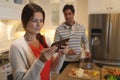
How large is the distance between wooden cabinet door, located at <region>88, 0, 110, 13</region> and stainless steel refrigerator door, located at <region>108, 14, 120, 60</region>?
9.9 inches

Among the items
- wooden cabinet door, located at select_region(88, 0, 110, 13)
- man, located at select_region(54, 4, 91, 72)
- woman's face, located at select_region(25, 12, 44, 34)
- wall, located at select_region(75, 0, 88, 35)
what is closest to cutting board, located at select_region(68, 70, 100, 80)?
man, located at select_region(54, 4, 91, 72)

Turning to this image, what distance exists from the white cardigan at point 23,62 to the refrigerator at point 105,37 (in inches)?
84.3

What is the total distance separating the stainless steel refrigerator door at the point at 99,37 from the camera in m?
2.84

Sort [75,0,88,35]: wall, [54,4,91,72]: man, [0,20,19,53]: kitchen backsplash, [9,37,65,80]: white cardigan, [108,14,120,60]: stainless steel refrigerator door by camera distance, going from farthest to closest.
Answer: [75,0,88,35]: wall < [108,14,120,60]: stainless steel refrigerator door < [0,20,19,53]: kitchen backsplash < [54,4,91,72]: man < [9,37,65,80]: white cardigan

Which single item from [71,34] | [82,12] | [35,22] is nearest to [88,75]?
[71,34]

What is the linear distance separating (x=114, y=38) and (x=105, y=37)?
0.16 meters

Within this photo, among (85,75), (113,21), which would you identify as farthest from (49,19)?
(85,75)

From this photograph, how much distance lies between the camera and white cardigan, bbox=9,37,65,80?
87 centimetres

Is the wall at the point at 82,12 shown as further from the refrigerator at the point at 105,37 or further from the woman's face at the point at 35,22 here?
the woman's face at the point at 35,22

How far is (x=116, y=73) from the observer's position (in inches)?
57.7

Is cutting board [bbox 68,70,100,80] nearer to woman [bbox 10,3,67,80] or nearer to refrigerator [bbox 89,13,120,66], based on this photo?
woman [bbox 10,3,67,80]

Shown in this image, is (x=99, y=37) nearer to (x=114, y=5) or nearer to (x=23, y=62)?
(x=114, y=5)

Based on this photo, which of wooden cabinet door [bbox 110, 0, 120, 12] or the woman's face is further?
wooden cabinet door [bbox 110, 0, 120, 12]

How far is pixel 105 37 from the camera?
9.39 feet
